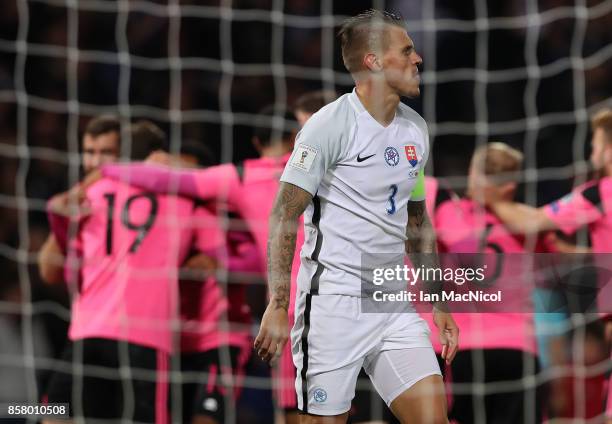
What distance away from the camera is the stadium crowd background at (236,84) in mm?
5488

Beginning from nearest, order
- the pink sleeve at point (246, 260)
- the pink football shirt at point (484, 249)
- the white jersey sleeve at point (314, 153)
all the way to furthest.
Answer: the white jersey sleeve at point (314, 153)
the pink football shirt at point (484, 249)
the pink sleeve at point (246, 260)

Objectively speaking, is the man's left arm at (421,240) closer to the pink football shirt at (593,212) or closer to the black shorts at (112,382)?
the pink football shirt at (593,212)

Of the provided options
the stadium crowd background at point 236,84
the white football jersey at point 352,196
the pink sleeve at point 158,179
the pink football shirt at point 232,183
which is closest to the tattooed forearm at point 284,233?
the white football jersey at point 352,196

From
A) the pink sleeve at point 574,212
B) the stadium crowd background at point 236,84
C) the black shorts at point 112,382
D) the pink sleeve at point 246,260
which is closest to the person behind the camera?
the pink sleeve at point 574,212

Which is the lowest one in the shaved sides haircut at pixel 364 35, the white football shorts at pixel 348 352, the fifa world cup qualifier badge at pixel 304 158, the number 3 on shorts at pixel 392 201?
the white football shorts at pixel 348 352

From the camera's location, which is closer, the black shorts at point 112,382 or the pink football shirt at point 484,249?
the pink football shirt at point 484,249

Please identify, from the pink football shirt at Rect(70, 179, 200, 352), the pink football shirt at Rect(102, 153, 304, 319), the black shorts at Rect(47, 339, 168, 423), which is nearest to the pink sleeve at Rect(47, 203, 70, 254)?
the pink football shirt at Rect(70, 179, 200, 352)

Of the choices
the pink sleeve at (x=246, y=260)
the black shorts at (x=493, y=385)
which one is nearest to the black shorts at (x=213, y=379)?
the pink sleeve at (x=246, y=260)

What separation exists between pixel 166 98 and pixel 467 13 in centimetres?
183

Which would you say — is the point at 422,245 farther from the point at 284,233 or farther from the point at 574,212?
the point at 574,212

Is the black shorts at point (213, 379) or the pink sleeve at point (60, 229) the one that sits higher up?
the pink sleeve at point (60, 229)

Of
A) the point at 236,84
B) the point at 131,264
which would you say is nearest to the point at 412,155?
the point at 131,264

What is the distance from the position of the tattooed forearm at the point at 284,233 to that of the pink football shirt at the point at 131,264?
5.05ft

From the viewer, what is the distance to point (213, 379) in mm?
4469
